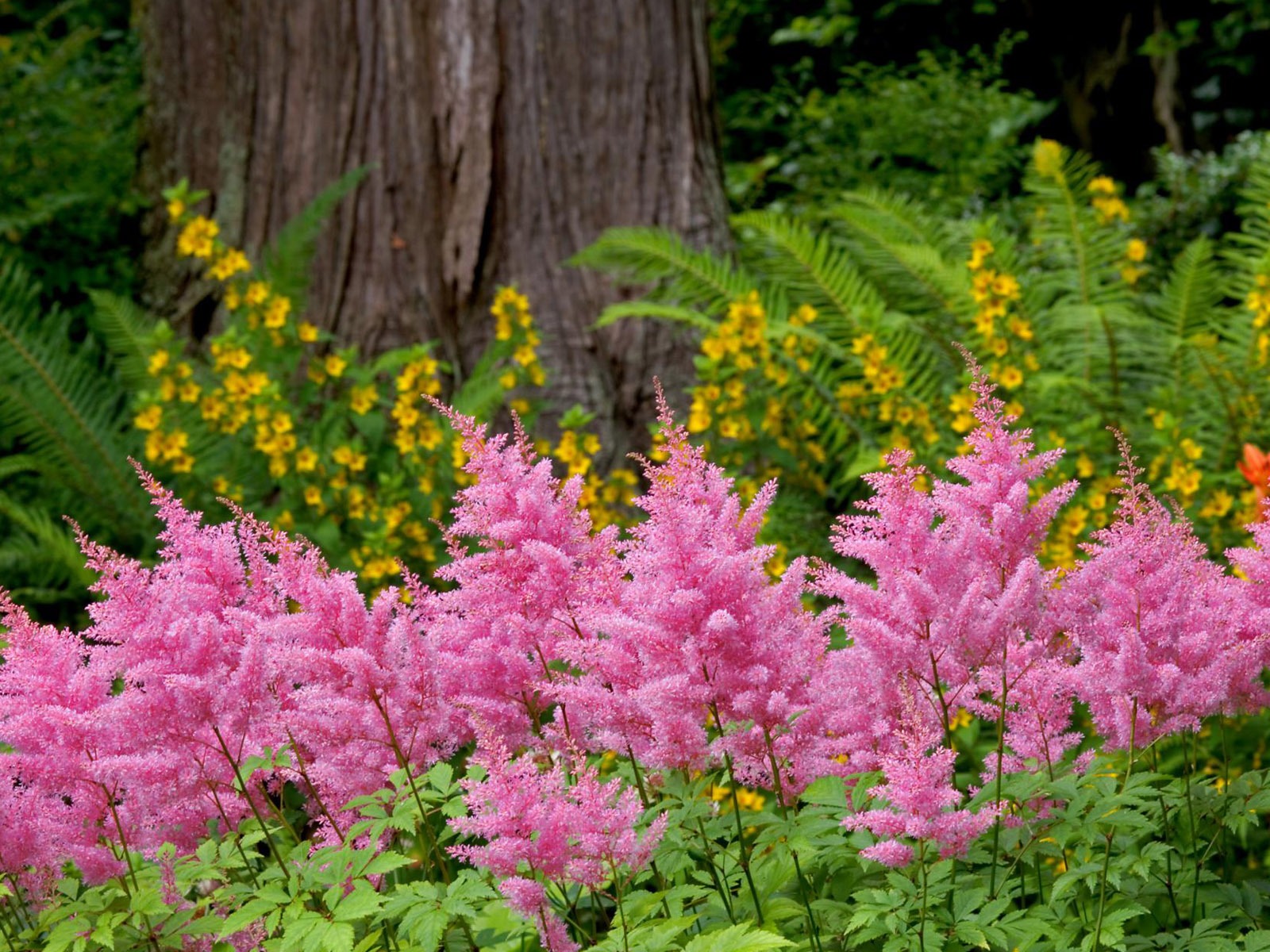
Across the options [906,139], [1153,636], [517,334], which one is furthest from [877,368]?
[906,139]

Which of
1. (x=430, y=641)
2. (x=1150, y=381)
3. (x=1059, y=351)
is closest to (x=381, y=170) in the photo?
(x=1059, y=351)

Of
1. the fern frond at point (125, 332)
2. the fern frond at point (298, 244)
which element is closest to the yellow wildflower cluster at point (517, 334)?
the fern frond at point (298, 244)

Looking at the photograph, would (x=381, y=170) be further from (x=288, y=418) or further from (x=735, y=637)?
(x=735, y=637)

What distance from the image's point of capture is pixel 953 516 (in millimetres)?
2225

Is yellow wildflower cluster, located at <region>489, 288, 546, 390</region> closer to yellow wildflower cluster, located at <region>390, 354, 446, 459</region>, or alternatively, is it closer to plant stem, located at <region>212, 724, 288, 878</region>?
yellow wildflower cluster, located at <region>390, 354, 446, 459</region>

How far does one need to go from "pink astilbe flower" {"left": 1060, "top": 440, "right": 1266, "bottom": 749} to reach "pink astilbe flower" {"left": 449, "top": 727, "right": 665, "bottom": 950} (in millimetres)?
733

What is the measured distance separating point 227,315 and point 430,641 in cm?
447

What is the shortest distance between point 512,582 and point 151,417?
3309 millimetres

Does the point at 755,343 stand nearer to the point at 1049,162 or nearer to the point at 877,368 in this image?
the point at 877,368

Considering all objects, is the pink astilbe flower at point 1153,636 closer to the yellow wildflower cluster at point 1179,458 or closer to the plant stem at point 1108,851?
the plant stem at point 1108,851

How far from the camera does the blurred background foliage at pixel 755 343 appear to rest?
507 cm

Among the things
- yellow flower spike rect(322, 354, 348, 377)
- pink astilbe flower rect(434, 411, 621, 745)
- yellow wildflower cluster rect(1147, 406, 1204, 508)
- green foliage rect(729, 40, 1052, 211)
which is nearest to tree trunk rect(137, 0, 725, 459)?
yellow flower spike rect(322, 354, 348, 377)

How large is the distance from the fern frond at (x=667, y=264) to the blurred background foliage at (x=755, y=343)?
2cm

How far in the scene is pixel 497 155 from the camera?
6207mm
